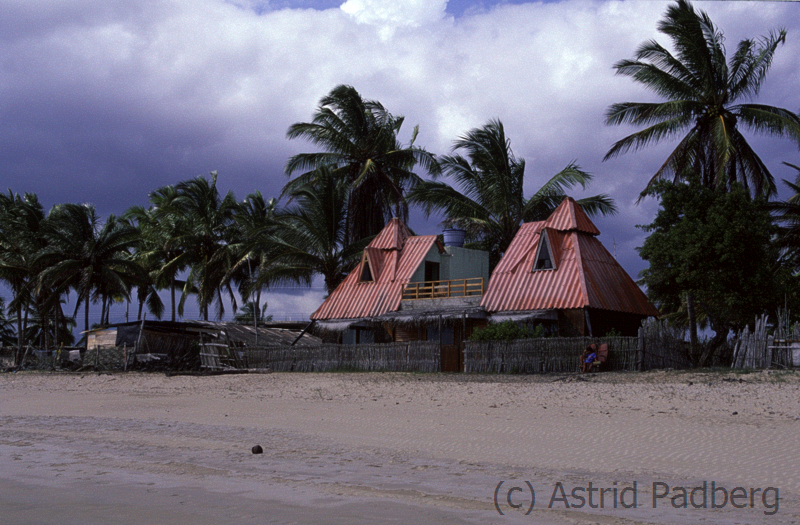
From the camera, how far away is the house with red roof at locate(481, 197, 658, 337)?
23906mm

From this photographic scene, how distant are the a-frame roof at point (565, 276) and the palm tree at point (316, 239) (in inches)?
335

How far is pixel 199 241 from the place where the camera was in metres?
41.0

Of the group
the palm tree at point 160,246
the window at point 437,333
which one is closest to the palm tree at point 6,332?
the palm tree at point 160,246

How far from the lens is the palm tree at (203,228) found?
41.0 m

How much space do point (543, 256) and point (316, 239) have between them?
1047 centimetres

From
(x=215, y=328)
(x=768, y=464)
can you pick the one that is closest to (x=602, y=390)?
(x=768, y=464)

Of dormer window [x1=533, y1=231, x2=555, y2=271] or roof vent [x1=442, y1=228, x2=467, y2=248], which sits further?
roof vent [x1=442, y1=228, x2=467, y2=248]

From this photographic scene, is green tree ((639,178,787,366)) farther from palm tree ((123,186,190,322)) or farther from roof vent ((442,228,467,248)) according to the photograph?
palm tree ((123,186,190,322))

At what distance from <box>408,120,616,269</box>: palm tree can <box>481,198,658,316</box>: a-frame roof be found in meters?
3.77

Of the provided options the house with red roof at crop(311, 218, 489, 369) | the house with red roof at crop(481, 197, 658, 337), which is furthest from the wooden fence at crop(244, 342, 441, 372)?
the house with red roof at crop(481, 197, 658, 337)

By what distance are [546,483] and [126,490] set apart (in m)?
4.18

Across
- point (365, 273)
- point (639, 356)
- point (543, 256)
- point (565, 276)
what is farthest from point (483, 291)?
point (639, 356)

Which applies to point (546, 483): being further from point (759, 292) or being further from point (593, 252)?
point (593, 252)

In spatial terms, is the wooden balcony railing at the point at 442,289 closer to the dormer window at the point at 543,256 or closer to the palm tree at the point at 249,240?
the dormer window at the point at 543,256
